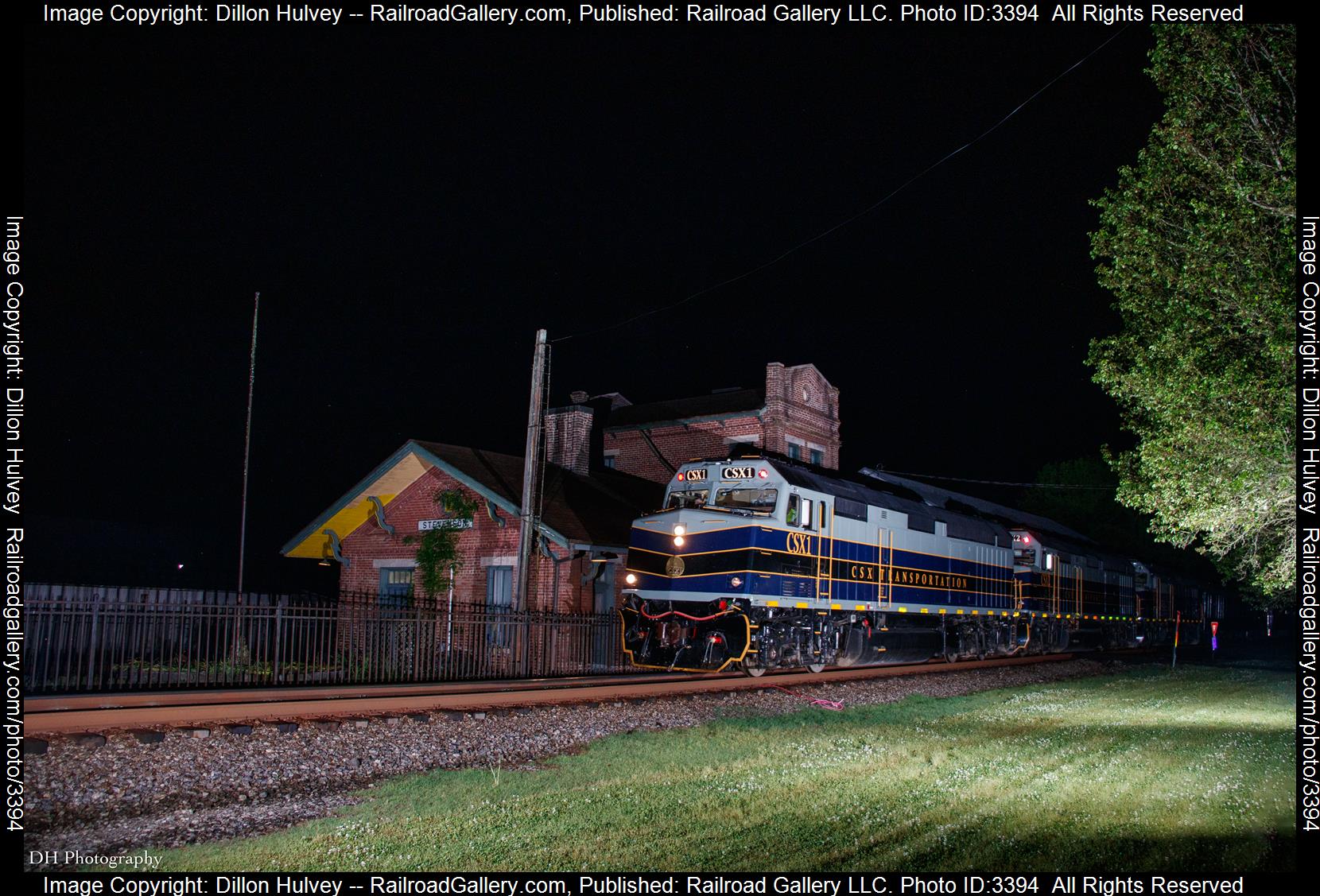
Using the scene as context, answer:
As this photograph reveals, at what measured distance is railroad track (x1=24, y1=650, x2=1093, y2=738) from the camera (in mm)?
10477

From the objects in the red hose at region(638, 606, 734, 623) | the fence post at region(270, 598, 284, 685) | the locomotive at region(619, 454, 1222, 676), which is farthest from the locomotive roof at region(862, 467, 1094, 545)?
the fence post at region(270, 598, 284, 685)

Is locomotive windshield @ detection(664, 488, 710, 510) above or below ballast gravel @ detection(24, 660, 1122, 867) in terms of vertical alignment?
above

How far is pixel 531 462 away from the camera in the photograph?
20.9 metres

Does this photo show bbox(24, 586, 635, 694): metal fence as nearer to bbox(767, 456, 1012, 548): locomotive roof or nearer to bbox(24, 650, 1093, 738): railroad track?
bbox(24, 650, 1093, 738): railroad track

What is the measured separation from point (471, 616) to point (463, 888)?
1205cm

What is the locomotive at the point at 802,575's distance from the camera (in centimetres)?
1805

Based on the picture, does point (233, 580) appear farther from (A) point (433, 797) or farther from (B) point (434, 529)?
(A) point (433, 797)

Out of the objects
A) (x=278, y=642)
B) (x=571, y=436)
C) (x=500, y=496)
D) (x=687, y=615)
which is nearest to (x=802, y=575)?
(x=687, y=615)

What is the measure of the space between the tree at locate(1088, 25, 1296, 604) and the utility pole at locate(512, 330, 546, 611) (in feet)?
35.6

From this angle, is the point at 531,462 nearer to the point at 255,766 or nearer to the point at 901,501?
the point at 901,501

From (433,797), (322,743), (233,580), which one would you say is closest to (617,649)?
(322,743)

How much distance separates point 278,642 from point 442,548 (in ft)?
39.3

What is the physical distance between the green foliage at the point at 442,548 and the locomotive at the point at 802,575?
7556mm

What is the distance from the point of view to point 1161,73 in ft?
48.0
